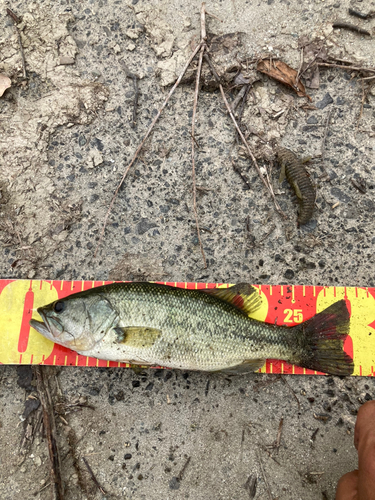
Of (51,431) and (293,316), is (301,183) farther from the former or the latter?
(51,431)

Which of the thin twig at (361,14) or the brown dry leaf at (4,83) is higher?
the thin twig at (361,14)

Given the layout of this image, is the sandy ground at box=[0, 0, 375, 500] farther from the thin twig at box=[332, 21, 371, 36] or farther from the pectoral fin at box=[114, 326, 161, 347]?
the pectoral fin at box=[114, 326, 161, 347]

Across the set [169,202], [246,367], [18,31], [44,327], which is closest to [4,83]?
[18,31]

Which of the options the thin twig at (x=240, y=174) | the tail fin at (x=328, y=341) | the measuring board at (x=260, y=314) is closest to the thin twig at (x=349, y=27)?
the thin twig at (x=240, y=174)

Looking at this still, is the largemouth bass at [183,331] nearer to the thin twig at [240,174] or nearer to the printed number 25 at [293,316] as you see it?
the printed number 25 at [293,316]

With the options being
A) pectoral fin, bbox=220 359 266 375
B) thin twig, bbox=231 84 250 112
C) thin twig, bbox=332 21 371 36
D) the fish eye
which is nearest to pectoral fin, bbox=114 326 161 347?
the fish eye

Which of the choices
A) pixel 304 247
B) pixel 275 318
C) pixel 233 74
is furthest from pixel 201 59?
pixel 275 318
